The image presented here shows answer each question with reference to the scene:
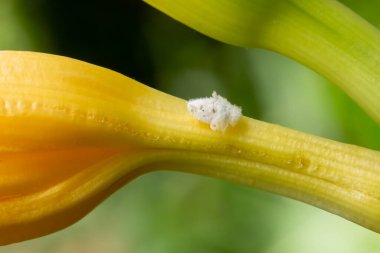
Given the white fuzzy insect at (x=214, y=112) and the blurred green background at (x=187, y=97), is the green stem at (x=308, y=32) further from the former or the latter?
the blurred green background at (x=187, y=97)

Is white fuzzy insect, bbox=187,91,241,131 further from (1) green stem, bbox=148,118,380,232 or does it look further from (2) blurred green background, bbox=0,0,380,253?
(2) blurred green background, bbox=0,0,380,253

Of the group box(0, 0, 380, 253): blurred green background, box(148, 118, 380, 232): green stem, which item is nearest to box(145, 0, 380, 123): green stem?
box(148, 118, 380, 232): green stem

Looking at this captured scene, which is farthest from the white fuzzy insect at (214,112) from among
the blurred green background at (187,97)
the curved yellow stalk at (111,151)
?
the blurred green background at (187,97)

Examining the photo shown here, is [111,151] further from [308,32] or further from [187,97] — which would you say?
[187,97]

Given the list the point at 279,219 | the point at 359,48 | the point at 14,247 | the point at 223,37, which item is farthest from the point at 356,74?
the point at 14,247

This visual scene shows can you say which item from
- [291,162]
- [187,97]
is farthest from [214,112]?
[187,97]

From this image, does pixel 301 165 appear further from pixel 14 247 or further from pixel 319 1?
pixel 14 247
